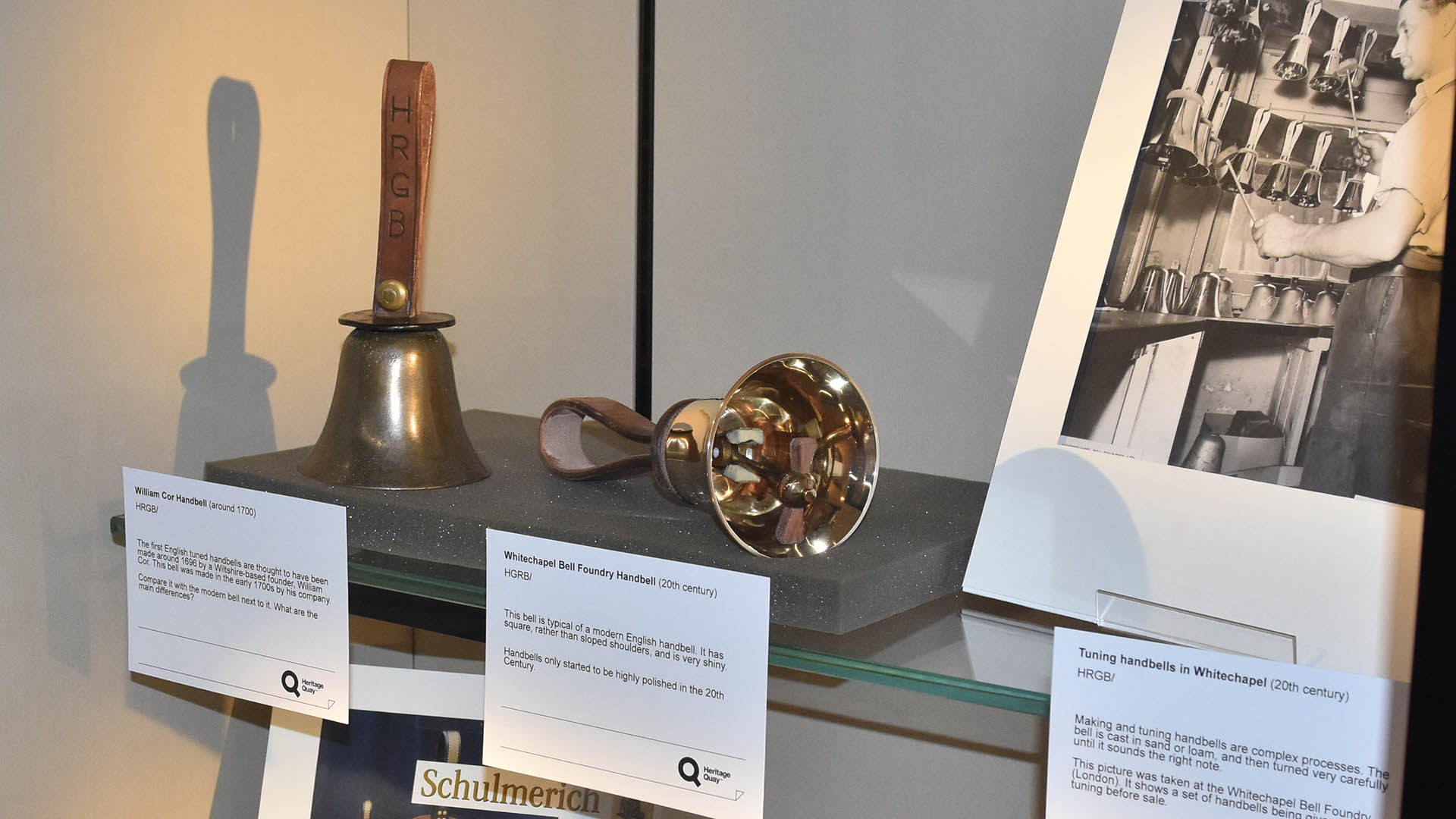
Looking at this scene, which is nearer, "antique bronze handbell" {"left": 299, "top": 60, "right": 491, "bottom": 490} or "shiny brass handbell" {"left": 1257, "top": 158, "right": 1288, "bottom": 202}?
"shiny brass handbell" {"left": 1257, "top": 158, "right": 1288, "bottom": 202}

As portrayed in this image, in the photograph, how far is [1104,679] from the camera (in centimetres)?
40

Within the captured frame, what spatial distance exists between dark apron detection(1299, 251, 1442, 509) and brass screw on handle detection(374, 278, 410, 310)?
38 cm

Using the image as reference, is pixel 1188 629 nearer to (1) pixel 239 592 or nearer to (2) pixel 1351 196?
(2) pixel 1351 196

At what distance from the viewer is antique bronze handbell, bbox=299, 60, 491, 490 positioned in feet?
1.88

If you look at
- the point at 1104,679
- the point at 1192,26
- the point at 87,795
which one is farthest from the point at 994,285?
the point at 87,795

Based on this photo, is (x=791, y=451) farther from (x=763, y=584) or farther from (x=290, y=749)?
(x=290, y=749)

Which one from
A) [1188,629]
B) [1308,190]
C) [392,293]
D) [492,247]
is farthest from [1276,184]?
[492,247]

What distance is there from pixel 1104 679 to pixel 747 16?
0.45 meters

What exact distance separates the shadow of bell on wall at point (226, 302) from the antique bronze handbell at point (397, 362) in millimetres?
127

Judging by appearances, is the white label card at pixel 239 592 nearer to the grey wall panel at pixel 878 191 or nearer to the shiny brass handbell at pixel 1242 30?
the grey wall panel at pixel 878 191

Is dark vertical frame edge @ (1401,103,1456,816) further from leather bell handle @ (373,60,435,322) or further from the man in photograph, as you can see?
leather bell handle @ (373,60,435,322)

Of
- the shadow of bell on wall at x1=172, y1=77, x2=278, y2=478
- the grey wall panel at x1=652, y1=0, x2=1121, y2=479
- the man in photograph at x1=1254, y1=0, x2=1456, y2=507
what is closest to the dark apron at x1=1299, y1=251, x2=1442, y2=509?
the man in photograph at x1=1254, y1=0, x2=1456, y2=507

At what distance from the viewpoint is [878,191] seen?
2.25ft

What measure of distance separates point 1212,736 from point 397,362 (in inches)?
14.8
